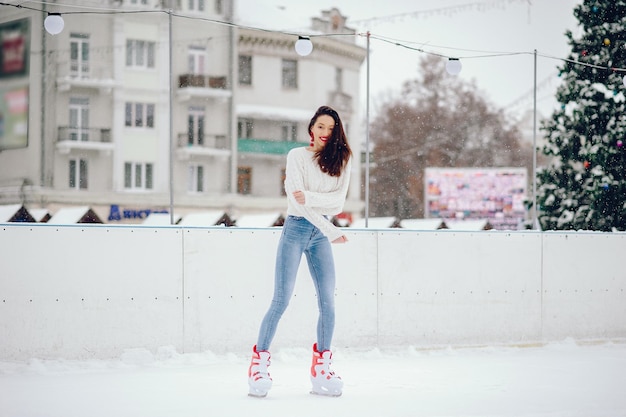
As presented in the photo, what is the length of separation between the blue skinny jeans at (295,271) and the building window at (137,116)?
20217 millimetres

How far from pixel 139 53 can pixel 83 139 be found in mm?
2877

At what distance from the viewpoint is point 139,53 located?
23312 mm

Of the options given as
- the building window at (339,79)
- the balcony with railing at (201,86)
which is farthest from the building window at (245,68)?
the building window at (339,79)

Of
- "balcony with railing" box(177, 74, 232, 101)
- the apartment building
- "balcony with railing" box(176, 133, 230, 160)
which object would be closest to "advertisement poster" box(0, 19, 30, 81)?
the apartment building

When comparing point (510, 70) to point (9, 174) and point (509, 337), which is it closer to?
Answer: point (9, 174)

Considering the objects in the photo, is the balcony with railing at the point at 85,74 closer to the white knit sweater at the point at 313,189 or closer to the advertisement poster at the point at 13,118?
the advertisement poster at the point at 13,118

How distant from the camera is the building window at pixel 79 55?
896 inches

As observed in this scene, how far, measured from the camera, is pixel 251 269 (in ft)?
16.3

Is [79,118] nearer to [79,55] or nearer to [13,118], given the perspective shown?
[79,55]

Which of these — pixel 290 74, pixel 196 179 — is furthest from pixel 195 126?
pixel 290 74

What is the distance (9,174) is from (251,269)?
17973 millimetres

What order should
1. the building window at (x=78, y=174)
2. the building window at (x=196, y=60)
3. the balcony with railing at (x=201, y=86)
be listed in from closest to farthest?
the building window at (x=78, y=174), the balcony with railing at (x=201, y=86), the building window at (x=196, y=60)

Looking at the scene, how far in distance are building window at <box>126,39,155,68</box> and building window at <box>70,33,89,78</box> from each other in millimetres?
1095

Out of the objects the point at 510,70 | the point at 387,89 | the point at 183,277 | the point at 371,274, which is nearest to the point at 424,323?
the point at 371,274
